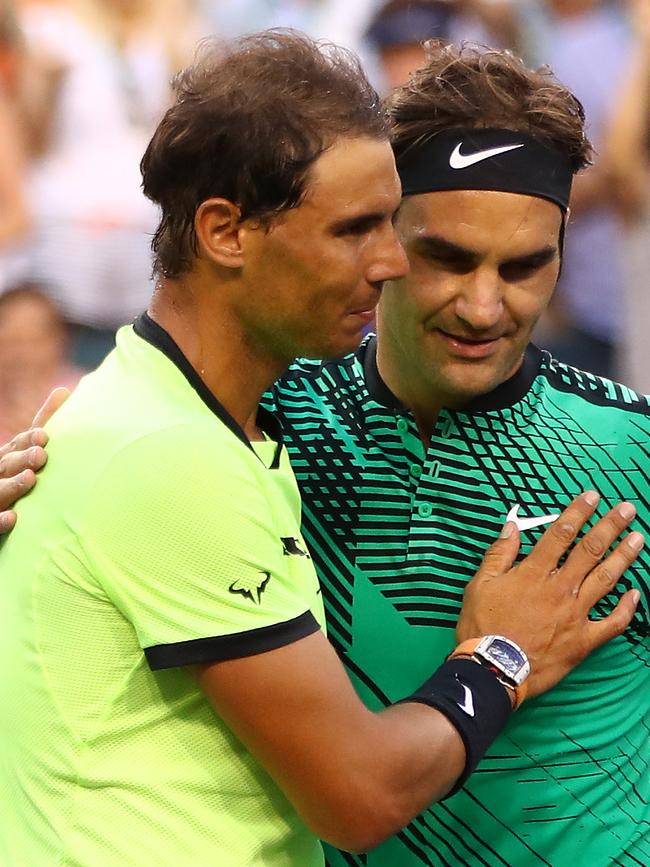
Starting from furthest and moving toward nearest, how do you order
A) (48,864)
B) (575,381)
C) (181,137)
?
(575,381) → (181,137) → (48,864)

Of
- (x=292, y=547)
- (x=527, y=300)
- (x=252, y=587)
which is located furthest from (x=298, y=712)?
(x=527, y=300)

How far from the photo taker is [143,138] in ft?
21.1

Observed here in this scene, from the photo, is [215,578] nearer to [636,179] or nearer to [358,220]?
[358,220]

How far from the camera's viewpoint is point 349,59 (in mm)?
2281

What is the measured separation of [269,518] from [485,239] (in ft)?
2.49

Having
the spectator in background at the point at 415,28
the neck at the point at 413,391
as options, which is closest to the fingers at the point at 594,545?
the neck at the point at 413,391

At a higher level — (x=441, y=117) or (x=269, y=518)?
(x=441, y=117)

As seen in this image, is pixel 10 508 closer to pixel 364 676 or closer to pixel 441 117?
pixel 364 676

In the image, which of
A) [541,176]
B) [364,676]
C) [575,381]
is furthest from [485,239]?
[364,676]

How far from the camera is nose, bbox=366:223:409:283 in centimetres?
221

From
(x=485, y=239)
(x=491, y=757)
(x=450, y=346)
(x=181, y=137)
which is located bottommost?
(x=491, y=757)

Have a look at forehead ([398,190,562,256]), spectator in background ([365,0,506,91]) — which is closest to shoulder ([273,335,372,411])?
forehead ([398,190,562,256])

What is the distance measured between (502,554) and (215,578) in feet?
2.22

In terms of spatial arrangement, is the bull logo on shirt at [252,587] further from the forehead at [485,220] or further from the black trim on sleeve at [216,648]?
the forehead at [485,220]
